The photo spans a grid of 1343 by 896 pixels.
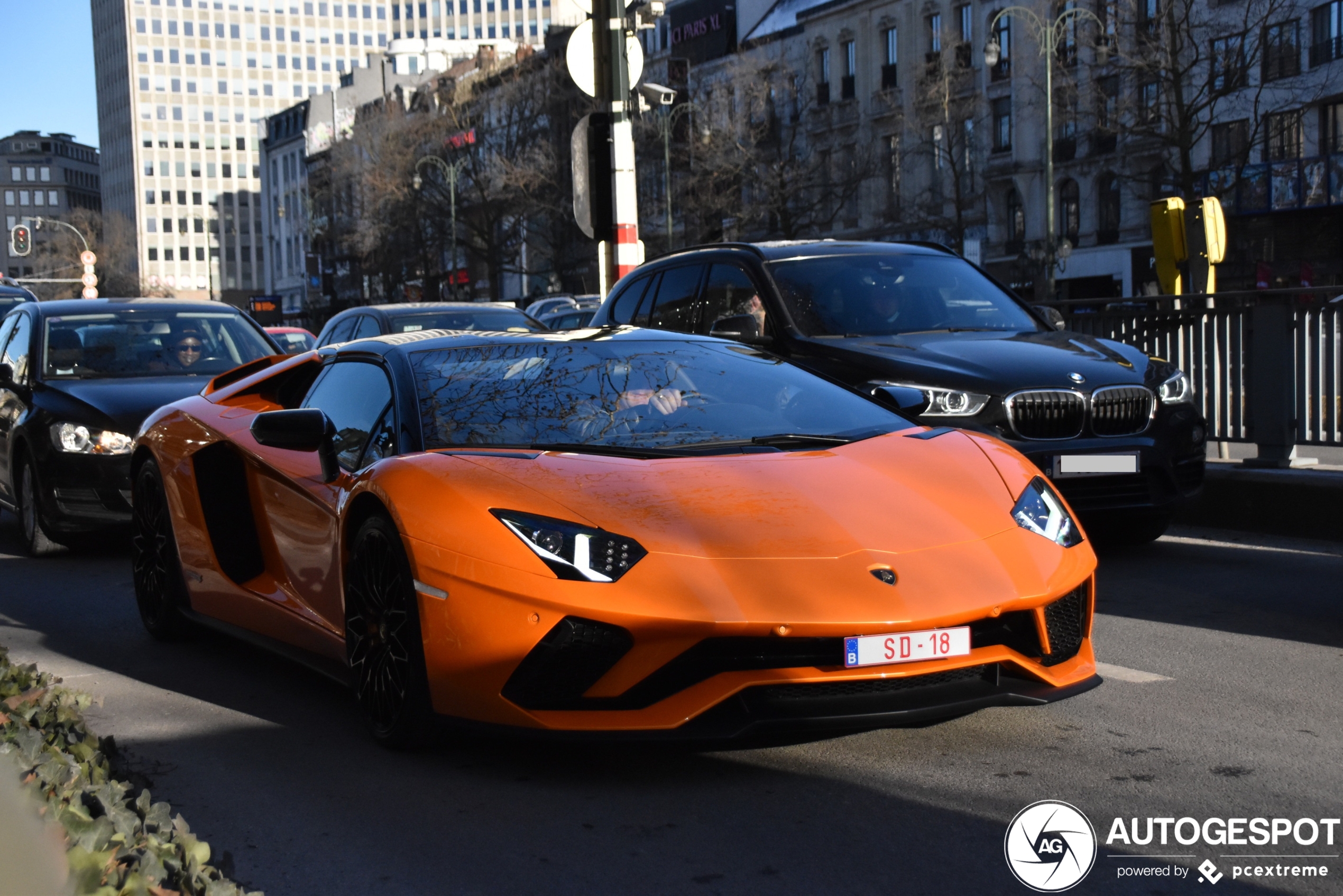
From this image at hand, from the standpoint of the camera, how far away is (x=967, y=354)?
8.14 m

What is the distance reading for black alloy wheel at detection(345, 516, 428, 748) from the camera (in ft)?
14.1

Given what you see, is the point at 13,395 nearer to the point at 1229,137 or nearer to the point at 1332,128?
the point at 1332,128

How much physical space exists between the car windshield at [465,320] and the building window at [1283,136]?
29319 millimetres

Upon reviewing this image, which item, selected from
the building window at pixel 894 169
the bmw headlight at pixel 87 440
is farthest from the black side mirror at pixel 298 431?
the building window at pixel 894 169

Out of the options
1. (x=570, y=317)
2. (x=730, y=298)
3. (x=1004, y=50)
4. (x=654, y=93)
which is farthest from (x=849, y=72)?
(x=730, y=298)

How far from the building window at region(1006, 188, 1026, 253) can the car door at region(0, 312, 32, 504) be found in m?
44.4

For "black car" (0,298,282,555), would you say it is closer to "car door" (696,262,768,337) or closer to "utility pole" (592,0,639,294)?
"car door" (696,262,768,337)

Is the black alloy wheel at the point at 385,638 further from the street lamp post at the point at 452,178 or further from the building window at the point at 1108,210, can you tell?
the street lamp post at the point at 452,178

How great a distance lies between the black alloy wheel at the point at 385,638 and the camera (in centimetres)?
430

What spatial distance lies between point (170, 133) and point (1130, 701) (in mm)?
169822

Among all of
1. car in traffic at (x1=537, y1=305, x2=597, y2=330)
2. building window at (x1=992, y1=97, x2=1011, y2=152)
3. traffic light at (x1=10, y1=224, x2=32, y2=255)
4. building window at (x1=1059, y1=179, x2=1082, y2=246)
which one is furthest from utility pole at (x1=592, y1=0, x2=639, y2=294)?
traffic light at (x1=10, y1=224, x2=32, y2=255)

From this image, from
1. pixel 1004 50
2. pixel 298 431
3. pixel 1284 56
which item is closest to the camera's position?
pixel 298 431

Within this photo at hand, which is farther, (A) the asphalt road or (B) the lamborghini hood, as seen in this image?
(B) the lamborghini hood

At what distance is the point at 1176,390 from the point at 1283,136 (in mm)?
37400
